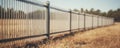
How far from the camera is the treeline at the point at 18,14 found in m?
4.87

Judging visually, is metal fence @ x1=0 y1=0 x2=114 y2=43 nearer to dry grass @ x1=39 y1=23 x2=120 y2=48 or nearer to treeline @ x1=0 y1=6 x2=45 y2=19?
treeline @ x1=0 y1=6 x2=45 y2=19

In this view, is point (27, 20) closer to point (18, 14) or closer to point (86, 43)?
point (18, 14)

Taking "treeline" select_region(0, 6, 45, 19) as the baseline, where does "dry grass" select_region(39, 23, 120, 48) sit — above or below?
below

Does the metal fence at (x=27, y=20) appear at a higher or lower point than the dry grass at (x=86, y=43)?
higher

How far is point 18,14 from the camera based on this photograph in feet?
18.4

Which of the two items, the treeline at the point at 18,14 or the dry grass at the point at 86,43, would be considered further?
the dry grass at the point at 86,43

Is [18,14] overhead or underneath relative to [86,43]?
overhead

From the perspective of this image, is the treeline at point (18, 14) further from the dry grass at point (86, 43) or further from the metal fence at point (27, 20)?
the dry grass at point (86, 43)

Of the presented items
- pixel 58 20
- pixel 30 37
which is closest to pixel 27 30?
pixel 30 37

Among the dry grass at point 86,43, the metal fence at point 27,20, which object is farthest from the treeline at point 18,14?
the dry grass at point 86,43

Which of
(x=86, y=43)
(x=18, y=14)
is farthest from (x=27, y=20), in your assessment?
(x=86, y=43)

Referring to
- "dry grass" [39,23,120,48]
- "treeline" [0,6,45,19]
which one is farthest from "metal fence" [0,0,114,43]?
"dry grass" [39,23,120,48]

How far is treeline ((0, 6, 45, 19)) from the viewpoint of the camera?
4.87m

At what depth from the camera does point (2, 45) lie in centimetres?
495
